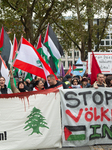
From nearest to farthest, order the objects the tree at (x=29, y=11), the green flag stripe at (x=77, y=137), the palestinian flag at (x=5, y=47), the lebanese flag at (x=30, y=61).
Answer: the green flag stripe at (x=77, y=137), the lebanese flag at (x=30, y=61), the palestinian flag at (x=5, y=47), the tree at (x=29, y=11)

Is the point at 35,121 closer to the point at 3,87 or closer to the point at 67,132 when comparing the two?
the point at 67,132

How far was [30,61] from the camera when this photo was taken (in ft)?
20.0

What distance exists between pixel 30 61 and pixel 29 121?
5.02ft

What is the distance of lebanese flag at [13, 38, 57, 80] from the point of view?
5973 millimetres

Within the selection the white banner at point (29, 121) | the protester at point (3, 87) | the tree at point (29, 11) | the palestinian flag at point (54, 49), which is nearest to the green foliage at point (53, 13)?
the tree at point (29, 11)

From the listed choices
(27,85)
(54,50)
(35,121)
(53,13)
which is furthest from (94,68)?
(53,13)

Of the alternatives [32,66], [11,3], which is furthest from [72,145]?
[11,3]

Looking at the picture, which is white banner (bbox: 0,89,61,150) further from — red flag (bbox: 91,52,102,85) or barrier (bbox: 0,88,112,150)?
red flag (bbox: 91,52,102,85)

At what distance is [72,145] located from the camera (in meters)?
5.40

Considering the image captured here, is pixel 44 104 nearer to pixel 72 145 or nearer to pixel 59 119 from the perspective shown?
pixel 59 119

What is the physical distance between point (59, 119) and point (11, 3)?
1407 centimetres

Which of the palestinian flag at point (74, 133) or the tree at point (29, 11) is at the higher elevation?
the tree at point (29, 11)

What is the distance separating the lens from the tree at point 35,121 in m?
5.36

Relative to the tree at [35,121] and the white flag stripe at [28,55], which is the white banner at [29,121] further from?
the white flag stripe at [28,55]
